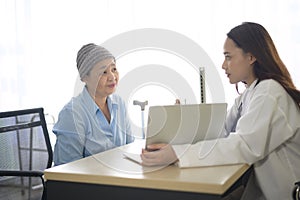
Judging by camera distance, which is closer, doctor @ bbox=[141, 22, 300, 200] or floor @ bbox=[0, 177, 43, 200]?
doctor @ bbox=[141, 22, 300, 200]

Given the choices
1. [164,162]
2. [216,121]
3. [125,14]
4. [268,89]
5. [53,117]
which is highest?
[125,14]

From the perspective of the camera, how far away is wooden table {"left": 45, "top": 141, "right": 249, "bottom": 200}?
3.31 feet

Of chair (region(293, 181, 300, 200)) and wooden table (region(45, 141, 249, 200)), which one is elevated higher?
wooden table (region(45, 141, 249, 200))

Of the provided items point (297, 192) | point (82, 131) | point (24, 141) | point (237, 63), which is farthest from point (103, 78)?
point (297, 192)

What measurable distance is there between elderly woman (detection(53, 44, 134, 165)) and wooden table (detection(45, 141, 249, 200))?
336mm

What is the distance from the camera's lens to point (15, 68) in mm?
2963

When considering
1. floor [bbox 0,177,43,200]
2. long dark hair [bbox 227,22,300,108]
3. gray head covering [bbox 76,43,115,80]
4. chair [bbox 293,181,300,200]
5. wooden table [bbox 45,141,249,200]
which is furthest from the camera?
gray head covering [bbox 76,43,115,80]

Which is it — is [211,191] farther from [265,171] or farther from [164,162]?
[265,171]

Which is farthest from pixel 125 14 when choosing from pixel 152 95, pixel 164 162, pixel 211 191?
pixel 211 191

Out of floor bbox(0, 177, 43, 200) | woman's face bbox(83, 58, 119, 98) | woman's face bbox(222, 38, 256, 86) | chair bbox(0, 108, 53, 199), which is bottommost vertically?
floor bbox(0, 177, 43, 200)

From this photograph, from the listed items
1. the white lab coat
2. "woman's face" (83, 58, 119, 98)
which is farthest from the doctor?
"woman's face" (83, 58, 119, 98)

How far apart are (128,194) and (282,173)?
25.0 inches

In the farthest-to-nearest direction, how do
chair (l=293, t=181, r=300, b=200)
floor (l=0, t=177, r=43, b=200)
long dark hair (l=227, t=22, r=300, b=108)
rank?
floor (l=0, t=177, r=43, b=200)
long dark hair (l=227, t=22, r=300, b=108)
chair (l=293, t=181, r=300, b=200)

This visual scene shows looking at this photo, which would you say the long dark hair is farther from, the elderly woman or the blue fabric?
the blue fabric
